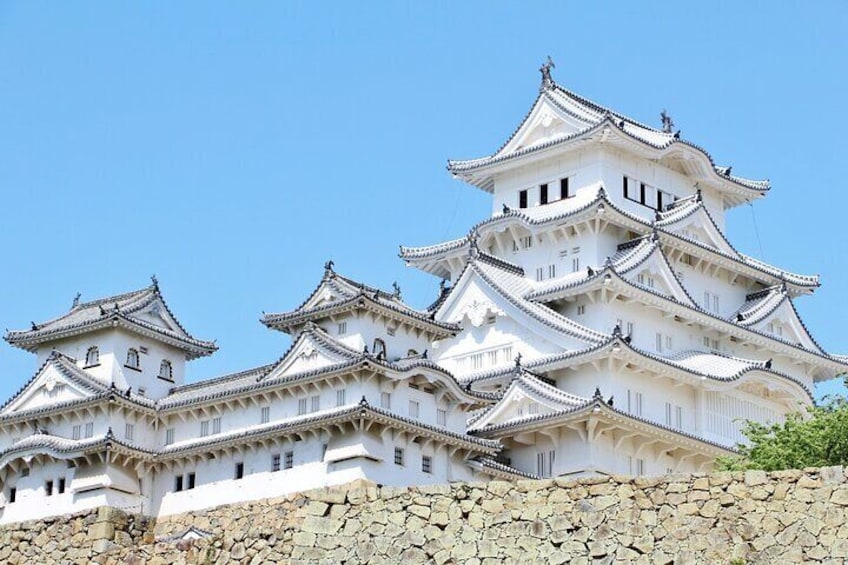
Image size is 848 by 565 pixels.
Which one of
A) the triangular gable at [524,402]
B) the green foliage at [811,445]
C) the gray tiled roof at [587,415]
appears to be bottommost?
the green foliage at [811,445]

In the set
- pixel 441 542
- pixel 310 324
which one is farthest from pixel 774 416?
pixel 441 542

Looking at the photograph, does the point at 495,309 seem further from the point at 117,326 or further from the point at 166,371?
the point at 117,326

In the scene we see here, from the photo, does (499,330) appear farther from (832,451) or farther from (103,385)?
(832,451)

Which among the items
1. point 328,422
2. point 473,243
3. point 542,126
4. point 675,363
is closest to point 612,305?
point 675,363

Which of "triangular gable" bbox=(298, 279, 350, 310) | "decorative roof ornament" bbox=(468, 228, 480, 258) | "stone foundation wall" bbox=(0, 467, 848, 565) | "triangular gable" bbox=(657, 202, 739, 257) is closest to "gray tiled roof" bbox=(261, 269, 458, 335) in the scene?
"triangular gable" bbox=(298, 279, 350, 310)

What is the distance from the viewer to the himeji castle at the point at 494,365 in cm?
5481

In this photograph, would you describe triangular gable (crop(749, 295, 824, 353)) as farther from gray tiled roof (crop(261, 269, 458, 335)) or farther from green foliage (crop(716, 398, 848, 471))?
green foliage (crop(716, 398, 848, 471))

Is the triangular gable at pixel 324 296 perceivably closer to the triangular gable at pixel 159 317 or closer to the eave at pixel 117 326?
the eave at pixel 117 326

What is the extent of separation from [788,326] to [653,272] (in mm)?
7845

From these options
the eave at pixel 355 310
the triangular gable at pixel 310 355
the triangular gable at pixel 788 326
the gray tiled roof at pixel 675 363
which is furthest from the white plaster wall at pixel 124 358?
the triangular gable at pixel 788 326

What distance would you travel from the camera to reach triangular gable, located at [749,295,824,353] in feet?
220

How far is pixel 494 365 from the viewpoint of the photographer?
61656 millimetres

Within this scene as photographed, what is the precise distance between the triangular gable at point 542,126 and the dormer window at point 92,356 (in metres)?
18.0

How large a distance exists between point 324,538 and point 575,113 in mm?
42943
